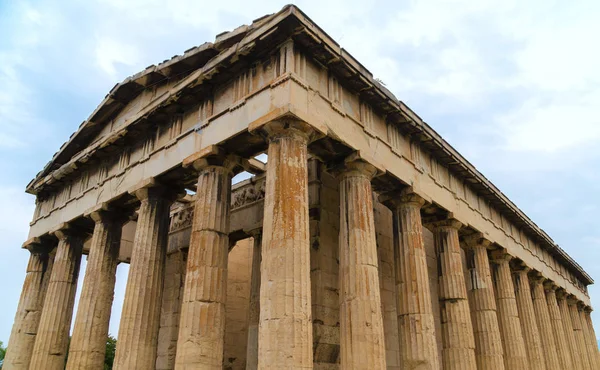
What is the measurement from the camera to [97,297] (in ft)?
49.9

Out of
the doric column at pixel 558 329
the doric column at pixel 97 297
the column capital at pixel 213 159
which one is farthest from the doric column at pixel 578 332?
the doric column at pixel 97 297

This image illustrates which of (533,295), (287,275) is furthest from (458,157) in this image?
(533,295)

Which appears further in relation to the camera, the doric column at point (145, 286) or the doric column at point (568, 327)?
the doric column at point (568, 327)

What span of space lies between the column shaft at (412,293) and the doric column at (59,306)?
11762 millimetres

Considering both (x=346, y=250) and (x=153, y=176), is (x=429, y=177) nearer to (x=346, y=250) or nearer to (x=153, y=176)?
(x=346, y=250)

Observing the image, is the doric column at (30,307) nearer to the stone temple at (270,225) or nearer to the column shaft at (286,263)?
the stone temple at (270,225)

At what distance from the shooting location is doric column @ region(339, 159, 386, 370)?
1088 cm

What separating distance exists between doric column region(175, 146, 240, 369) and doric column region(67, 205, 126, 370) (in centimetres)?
504

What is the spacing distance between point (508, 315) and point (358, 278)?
37.1 feet

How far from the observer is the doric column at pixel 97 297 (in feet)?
47.8

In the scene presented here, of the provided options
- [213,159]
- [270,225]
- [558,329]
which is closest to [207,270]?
[270,225]

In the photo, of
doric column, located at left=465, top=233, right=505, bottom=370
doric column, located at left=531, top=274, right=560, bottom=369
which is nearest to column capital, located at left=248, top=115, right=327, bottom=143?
doric column, located at left=465, top=233, right=505, bottom=370

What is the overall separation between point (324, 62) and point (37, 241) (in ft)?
47.9

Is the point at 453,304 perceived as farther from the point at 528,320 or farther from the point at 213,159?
the point at 213,159
